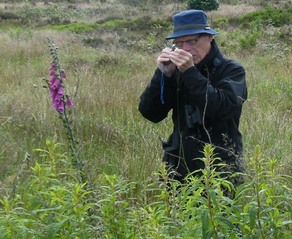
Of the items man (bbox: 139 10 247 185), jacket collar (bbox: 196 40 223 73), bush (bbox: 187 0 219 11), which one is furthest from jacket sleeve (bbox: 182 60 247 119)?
bush (bbox: 187 0 219 11)

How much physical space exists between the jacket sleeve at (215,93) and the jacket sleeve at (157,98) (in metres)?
0.21

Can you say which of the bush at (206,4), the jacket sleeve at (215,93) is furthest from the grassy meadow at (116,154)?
the bush at (206,4)

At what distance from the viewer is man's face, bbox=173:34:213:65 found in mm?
3506

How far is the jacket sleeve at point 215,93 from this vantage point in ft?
10.9

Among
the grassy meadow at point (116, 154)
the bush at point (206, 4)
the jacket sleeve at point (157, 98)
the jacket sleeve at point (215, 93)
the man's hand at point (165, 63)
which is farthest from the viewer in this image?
the bush at point (206, 4)

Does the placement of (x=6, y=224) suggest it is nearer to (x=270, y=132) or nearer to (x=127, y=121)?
(x=270, y=132)

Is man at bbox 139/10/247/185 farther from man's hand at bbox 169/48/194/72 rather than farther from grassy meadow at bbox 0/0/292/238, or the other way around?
grassy meadow at bbox 0/0/292/238

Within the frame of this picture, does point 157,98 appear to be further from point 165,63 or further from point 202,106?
point 202,106

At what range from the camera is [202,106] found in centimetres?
340

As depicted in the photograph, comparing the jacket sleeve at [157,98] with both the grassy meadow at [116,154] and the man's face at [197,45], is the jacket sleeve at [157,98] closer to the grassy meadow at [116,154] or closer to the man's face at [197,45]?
the man's face at [197,45]

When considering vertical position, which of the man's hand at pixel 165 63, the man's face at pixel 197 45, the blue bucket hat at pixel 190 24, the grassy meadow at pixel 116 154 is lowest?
the grassy meadow at pixel 116 154

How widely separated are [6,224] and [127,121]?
4.45 meters

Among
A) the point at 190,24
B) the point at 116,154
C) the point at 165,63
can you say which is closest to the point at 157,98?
the point at 165,63

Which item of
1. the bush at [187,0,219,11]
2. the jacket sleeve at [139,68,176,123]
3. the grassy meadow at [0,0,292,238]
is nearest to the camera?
the grassy meadow at [0,0,292,238]
